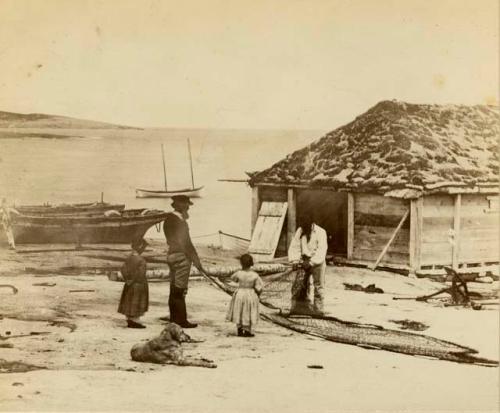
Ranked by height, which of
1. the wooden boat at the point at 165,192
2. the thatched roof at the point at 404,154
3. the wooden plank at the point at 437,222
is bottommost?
the wooden plank at the point at 437,222

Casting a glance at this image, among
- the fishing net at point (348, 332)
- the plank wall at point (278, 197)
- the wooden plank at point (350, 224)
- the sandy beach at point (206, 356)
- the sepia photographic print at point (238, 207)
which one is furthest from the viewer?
the wooden plank at point (350, 224)

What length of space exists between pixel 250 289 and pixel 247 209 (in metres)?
0.60

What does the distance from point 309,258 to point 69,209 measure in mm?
1661

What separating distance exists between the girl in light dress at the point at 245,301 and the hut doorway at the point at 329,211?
0.60 meters

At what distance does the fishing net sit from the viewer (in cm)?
473

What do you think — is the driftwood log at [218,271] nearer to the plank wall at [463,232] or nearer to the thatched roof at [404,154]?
the thatched roof at [404,154]

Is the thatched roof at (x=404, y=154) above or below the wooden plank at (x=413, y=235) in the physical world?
above

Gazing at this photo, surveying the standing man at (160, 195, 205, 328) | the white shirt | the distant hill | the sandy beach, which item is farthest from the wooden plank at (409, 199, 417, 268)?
the distant hill

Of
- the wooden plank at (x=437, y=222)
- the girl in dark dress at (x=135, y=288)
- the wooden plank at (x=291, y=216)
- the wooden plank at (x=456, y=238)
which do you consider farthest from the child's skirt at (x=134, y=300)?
the wooden plank at (x=456, y=238)

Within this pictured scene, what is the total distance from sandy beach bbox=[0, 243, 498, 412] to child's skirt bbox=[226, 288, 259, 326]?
0.30 ft

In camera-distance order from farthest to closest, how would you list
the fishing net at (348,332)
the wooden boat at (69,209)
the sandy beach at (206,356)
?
1. the fishing net at (348,332)
2. the wooden boat at (69,209)
3. the sandy beach at (206,356)

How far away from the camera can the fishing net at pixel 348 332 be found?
4730mm

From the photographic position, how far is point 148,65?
4691mm

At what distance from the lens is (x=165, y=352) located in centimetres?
447
